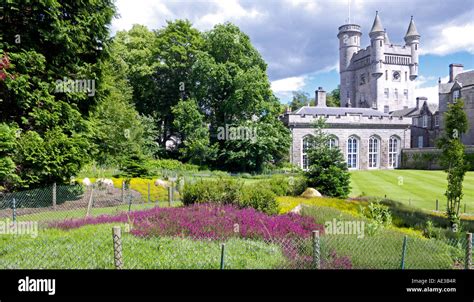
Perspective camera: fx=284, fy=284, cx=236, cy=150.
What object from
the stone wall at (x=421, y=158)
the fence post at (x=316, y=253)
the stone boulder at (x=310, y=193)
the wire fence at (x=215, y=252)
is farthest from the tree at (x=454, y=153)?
the stone wall at (x=421, y=158)

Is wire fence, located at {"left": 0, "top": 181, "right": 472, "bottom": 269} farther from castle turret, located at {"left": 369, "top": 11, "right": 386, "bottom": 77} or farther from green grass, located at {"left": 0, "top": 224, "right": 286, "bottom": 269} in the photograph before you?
castle turret, located at {"left": 369, "top": 11, "right": 386, "bottom": 77}

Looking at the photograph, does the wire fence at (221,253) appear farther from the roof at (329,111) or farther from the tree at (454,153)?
the roof at (329,111)

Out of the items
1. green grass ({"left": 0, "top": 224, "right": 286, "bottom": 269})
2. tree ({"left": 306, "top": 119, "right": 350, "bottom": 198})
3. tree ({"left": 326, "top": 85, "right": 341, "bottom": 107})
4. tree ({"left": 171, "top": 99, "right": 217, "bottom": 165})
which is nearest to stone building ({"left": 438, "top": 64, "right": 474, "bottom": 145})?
tree ({"left": 326, "top": 85, "right": 341, "bottom": 107})

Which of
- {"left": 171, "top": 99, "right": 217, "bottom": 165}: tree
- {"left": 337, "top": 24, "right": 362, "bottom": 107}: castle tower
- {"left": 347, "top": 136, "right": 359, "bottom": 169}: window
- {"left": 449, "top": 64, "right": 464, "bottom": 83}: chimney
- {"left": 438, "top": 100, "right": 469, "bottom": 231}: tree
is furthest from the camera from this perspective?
{"left": 337, "top": 24, "right": 362, "bottom": 107}: castle tower

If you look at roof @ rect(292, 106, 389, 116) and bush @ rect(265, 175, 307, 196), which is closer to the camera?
bush @ rect(265, 175, 307, 196)

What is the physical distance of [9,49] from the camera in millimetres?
11805

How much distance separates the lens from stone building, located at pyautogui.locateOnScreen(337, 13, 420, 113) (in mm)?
49344

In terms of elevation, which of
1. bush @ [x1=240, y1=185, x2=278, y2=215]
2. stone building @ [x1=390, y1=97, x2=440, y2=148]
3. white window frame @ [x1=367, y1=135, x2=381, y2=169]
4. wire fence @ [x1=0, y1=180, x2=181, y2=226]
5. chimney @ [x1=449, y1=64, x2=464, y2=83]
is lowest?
wire fence @ [x1=0, y1=180, x2=181, y2=226]

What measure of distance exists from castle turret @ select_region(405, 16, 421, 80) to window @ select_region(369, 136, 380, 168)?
72.5 feet

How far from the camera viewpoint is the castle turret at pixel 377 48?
48.7 m

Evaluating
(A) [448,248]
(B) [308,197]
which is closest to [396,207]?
(B) [308,197]

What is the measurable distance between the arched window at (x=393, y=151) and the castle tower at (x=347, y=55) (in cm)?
1338

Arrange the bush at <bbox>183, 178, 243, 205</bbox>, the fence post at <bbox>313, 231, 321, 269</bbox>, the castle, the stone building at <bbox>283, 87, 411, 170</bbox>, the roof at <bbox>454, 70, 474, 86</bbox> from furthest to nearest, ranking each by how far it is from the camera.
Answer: the roof at <bbox>454, 70, 474, 86</bbox>
the castle
the stone building at <bbox>283, 87, 411, 170</bbox>
the bush at <bbox>183, 178, 243, 205</bbox>
the fence post at <bbox>313, 231, 321, 269</bbox>
